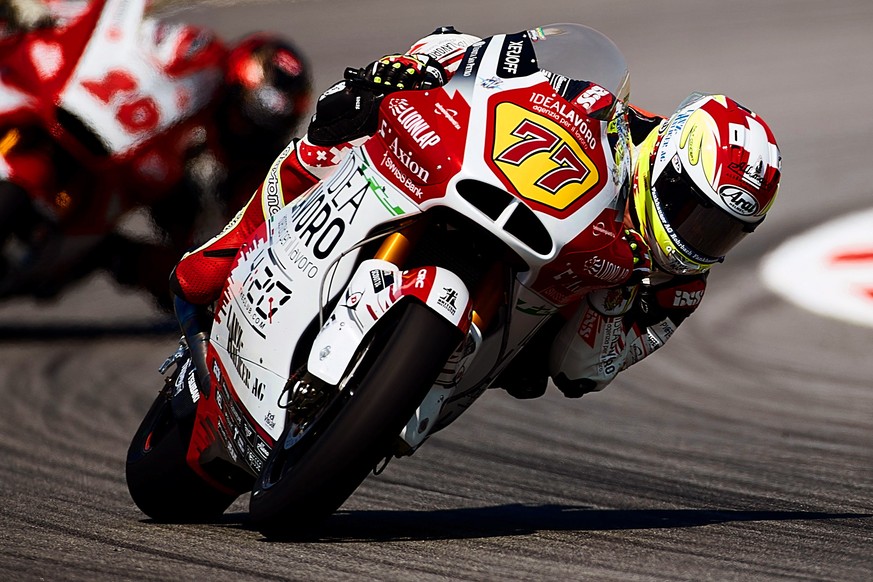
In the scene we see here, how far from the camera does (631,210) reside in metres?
3.96

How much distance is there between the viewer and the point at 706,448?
6.27 metres

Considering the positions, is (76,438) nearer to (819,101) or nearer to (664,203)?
(664,203)

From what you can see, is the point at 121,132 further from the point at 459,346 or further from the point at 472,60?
the point at 459,346

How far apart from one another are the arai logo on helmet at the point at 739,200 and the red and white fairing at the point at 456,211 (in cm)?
28

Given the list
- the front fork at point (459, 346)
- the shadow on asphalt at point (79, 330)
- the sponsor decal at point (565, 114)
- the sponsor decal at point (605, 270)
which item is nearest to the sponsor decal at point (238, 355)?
the front fork at point (459, 346)

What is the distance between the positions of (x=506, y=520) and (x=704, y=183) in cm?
136

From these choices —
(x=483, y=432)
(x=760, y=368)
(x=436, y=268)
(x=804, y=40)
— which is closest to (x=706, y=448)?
(x=483, y=432)

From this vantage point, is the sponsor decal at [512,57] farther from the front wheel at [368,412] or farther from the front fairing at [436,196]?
the front wheel at [368,412]

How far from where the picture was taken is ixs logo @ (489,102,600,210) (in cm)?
Result: 355

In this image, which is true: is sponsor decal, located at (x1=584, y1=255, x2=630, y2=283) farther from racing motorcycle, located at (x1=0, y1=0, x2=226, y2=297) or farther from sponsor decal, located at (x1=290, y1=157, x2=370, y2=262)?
racing motorcycle, located at (x1=0, y1=0, x2=226, y2=297)

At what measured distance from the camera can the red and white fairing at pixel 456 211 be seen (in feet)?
11.7

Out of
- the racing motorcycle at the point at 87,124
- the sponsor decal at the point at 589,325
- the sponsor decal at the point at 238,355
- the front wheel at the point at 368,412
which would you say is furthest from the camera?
the racing motorcycle at the point at 87,124

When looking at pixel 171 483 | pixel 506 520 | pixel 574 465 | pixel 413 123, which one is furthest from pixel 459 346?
pixel 574 465

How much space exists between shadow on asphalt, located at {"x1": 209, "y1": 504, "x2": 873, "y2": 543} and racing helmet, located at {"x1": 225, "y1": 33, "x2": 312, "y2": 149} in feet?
14.1
